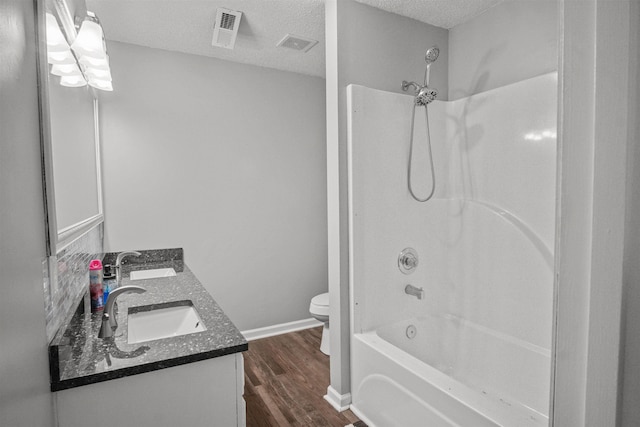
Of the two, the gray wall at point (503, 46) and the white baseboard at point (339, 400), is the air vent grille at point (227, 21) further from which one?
the white baseboard at point (339, 400)

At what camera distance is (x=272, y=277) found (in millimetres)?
3303

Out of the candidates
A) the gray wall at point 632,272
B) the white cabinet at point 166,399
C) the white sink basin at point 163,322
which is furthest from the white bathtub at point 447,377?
the gray wall at point 632,272

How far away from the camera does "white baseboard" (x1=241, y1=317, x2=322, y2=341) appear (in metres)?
3.18

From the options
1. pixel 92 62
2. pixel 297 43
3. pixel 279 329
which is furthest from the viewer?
pixel 279 329

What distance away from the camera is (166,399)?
1110mm

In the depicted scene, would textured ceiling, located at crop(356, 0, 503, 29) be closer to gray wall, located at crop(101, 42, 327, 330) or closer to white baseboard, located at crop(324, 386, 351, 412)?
gray wall, located at crop(101, 42, 327, 330)

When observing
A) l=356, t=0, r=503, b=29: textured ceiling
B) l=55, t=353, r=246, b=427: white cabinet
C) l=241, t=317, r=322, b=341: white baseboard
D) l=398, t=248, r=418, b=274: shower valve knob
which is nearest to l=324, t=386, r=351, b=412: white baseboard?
l=398, t=248, r=418, b=274: shower valve knob

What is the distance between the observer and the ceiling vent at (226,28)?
2.27m

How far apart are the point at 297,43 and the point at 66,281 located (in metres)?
2.29

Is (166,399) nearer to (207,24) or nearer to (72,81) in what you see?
(72,81)

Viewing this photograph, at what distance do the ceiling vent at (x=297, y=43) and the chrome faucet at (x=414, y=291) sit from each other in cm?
201

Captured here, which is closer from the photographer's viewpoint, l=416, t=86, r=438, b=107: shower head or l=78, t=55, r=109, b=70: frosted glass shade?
l=78, t=55, r=109, b=70: frosted glass shade

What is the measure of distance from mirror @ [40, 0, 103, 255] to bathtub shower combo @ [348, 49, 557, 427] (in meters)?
1.38

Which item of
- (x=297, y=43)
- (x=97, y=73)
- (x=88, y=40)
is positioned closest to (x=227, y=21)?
(x=297, y=43)
